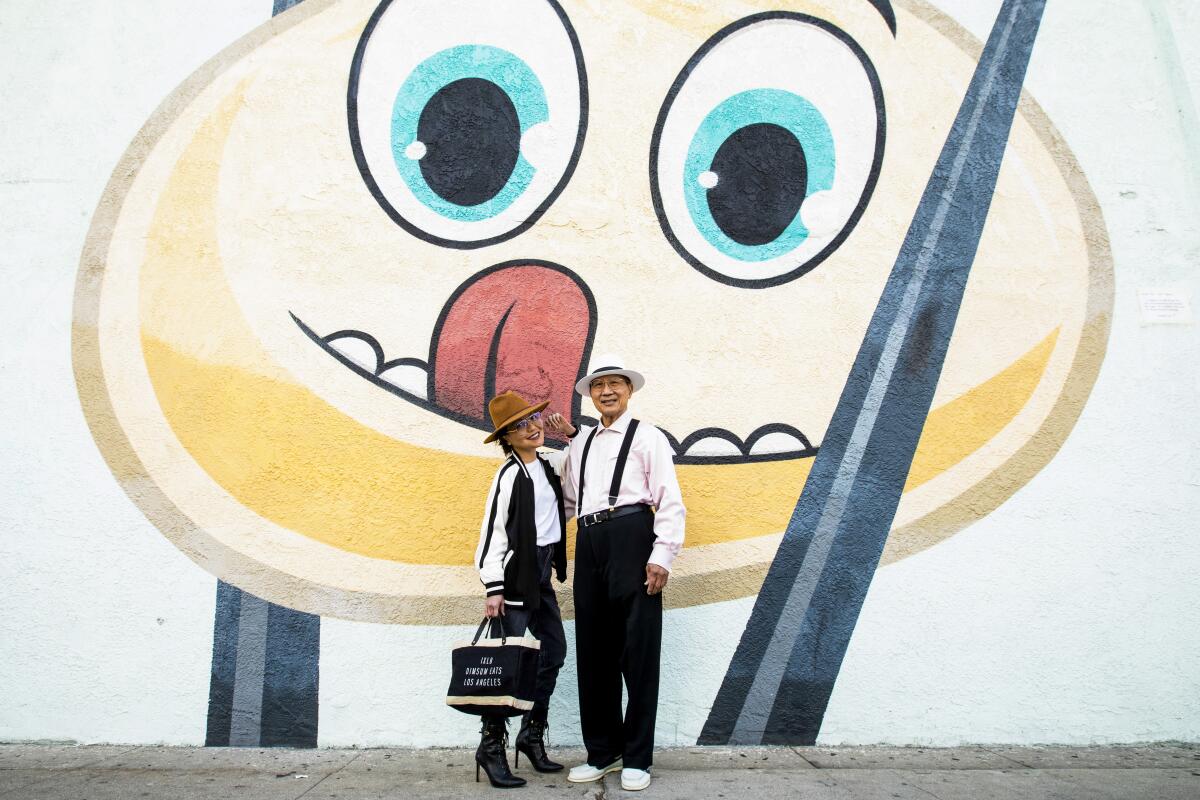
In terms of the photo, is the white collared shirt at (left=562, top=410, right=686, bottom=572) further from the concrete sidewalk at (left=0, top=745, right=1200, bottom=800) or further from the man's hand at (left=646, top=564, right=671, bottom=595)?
the concrete sidewalk at (left=0, top=745, right=1200, bottom=800)

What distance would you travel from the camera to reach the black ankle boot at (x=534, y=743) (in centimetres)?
373

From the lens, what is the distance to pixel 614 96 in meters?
4.46

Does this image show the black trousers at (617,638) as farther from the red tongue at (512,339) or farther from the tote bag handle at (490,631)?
the red tongue at (512,339)

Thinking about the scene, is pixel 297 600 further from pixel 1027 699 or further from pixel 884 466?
pixel 1027 699

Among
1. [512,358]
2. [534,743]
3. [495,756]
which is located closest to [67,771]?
[495,756]

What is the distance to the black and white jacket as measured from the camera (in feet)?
11.8

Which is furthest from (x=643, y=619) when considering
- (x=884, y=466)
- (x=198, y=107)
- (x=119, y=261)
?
(x=198, y=107)

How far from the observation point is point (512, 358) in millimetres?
4297

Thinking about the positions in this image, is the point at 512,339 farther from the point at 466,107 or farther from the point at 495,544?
the point at 466,107

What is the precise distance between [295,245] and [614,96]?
1906mm

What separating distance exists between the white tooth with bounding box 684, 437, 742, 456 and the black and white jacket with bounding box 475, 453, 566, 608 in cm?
98

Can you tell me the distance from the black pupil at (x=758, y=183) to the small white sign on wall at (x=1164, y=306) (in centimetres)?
192

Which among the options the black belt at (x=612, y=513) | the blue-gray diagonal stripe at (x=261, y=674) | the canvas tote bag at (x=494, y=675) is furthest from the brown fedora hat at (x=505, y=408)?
the blue-gray diagonal stripe at (x=261, y=674)

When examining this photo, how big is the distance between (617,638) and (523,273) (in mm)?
1928
